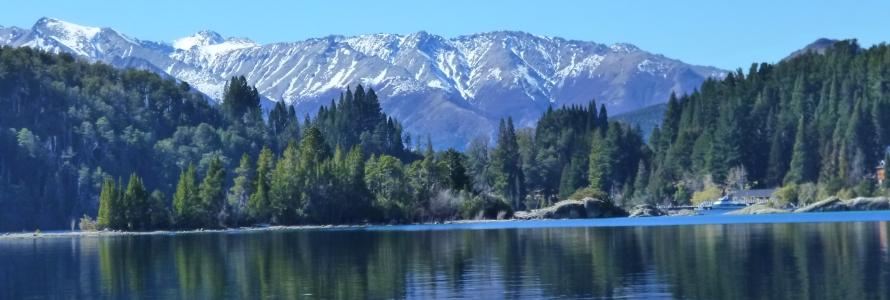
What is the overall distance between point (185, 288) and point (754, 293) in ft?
81.7

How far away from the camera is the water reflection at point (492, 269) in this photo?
1993 inches

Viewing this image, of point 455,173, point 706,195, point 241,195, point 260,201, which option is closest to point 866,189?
point 706,195

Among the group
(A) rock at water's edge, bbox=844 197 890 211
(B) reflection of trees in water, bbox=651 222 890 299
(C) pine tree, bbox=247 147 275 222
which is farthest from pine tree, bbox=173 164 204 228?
(A) rock at water's edge, bbox=844 197 890 211

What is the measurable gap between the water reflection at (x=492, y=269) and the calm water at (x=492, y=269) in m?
0.08

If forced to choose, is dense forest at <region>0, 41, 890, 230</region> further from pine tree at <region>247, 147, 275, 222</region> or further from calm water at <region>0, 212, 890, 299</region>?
calm water at <region>0, 212, 890, 299</region>

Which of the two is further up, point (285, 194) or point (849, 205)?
point (285, 194)

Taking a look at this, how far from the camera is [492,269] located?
205 ft

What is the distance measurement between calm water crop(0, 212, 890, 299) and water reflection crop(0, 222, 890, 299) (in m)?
0.08

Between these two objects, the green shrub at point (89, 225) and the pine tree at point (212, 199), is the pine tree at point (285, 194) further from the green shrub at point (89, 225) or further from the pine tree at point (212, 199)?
the green shrub at point (89, 225)

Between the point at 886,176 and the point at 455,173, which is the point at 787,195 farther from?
the point at 455,173

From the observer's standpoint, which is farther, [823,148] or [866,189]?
[823,148]

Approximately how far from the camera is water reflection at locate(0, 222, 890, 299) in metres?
50.6

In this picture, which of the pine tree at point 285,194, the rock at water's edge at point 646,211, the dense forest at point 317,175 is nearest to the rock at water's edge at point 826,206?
the dense forest at point 317,175

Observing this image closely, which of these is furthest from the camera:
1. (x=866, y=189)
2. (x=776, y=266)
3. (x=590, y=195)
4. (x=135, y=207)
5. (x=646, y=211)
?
(x=646, y=211)
